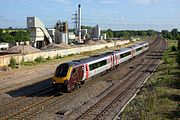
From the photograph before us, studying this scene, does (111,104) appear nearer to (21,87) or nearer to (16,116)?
(16,116)

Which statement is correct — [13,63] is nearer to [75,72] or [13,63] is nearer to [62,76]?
[75,72]

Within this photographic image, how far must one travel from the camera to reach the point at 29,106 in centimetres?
2167

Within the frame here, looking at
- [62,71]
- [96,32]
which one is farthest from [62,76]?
[96,32]

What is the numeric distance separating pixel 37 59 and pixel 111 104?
3117 centimetres

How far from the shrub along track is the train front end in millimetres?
871

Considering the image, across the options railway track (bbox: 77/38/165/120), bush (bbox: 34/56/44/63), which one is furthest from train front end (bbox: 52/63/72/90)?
bush (bbox: 34/56/44/63)

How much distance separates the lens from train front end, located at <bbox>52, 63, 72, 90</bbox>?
24.9 metres

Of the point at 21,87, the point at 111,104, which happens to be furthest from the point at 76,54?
the point at 111,104

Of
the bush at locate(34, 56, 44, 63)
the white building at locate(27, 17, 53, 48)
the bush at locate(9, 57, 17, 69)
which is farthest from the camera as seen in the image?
the white building at locate(27, 17, 53, 48)

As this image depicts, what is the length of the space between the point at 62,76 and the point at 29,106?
13.8 ft

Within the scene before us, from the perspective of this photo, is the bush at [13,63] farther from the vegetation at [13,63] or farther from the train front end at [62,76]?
the train front end at [62,76]

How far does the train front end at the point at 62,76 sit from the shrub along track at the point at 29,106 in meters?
0.87

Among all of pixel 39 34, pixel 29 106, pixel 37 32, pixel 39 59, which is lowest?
pixel 29 106

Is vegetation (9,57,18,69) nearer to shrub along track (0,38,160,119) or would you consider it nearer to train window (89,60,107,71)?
train window (89,60,107,71)
